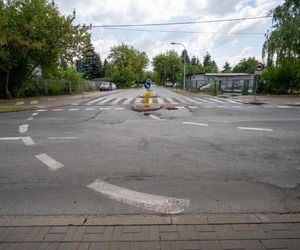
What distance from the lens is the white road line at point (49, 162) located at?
4.76m

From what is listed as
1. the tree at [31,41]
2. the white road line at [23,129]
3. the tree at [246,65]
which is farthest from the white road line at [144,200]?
the tree at [246,65]

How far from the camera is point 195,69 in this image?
298 feet

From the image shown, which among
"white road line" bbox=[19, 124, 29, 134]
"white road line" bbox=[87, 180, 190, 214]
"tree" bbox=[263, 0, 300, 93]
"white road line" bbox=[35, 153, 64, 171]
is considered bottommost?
"white road line" bbox=[19, 124, 29, 134]

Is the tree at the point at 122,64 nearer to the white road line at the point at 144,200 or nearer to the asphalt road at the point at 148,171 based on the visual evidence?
the asphalt road at the point at 148,171

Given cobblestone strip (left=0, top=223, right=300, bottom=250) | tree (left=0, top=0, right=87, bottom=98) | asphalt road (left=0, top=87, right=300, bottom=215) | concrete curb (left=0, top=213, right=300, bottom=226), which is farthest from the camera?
tree (left=0, top=0, right=87, bottom=98)

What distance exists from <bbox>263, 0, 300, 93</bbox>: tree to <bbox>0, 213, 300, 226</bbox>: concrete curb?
66.4ft

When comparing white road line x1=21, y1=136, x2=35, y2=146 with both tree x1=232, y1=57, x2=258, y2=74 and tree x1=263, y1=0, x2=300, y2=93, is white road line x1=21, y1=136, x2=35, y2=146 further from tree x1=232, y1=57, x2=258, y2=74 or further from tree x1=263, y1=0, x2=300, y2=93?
tree x1=232, y1=57, x2=258, y2=74

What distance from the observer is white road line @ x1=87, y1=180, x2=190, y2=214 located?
10.5ft

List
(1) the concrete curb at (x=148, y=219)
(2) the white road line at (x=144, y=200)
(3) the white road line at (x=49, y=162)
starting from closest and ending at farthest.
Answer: (1) the concrete curb at (x=148, y=219) → (2) the white road line at (x=144, y=200) → (3) the white road line at (x=49, y=162)

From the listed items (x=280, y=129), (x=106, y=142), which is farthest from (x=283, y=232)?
(x=280, y=129)

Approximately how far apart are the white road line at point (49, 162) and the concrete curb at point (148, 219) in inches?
70.3

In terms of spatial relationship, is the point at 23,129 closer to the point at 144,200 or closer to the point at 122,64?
the point at 144,200

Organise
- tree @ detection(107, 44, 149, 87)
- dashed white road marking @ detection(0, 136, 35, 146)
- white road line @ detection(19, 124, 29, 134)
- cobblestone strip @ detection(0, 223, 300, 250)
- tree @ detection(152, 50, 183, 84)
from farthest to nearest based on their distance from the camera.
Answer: tree @ detection(152, 50, 183, 84), tree @ detection(107, 44, 149, 87), white road line @ detection(19, 124, 29, 134), dashed white road marking @ detection(0, 136, 35, 146), cobblestone strip @ detection(0, 223, 300, 250)

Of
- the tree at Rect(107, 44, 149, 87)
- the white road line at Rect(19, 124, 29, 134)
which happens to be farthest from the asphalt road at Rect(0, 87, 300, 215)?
the tree at Rect(107, 44, 149, 87)
